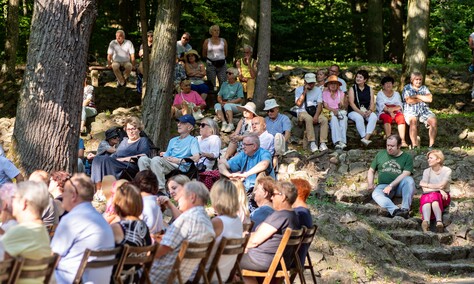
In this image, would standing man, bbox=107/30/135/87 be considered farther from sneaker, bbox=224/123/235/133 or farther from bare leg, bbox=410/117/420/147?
bare leg, bbox=410/117/420/147

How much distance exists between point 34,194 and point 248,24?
715 inches

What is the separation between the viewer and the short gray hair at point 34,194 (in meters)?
8.14

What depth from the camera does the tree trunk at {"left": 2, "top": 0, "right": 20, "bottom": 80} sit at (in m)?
25.1

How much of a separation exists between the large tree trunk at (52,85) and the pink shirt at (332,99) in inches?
288

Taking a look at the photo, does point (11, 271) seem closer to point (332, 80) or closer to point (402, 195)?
point (402, 195)

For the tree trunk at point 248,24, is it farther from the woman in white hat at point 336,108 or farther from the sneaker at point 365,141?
the sneaker at point 365,141

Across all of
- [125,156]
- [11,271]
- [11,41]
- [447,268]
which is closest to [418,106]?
[447,268]

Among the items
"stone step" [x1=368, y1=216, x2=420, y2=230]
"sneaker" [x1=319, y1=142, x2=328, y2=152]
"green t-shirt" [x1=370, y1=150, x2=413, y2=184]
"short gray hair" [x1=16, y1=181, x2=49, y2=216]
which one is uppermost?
"short gray hair" [x1=16, y1=181, x2=49, y2=216]

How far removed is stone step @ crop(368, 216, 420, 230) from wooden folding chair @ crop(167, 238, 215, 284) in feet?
20.4

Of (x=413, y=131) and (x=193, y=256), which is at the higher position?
(x=193, y=256)

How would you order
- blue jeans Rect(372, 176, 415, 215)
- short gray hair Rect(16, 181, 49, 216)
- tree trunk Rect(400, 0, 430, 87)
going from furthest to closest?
tree trunk Rect(400, 0, 430, 87) < blue jeans Rect(372, 176, 415, 215) < short gray hair Rect(16, 181, 49, 216)

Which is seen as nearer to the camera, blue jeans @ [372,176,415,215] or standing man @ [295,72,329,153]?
blue jeans @ [372,176,415,215]

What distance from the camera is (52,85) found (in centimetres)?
1312

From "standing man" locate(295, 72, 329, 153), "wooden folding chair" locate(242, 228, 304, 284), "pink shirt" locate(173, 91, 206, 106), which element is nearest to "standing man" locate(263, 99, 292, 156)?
"standing man" locate(295, 72, 329, 153)
